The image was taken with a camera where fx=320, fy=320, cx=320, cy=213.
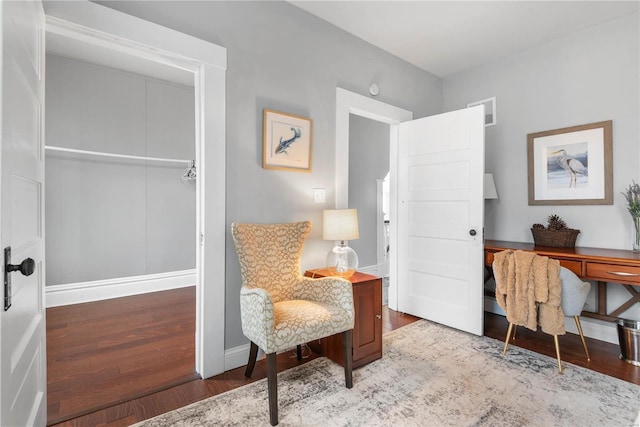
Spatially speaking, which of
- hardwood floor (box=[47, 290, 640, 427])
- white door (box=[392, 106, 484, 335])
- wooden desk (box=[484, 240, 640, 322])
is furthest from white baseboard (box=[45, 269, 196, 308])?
wooden desk (box=[484, 240, 640, 322])

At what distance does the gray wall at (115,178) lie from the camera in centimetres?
355

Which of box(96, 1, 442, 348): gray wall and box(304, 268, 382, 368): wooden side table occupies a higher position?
box(96, 1, 442, 348): gray wall

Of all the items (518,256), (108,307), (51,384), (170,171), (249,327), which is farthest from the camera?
(170,171)

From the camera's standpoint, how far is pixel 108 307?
3543 millimetres

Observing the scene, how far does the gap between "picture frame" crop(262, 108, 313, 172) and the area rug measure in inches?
60.1

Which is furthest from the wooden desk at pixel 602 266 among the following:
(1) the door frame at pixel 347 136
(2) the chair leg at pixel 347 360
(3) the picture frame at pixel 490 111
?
(2) the chair leg at pixel 347 360

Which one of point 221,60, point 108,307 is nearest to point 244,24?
point 221,60

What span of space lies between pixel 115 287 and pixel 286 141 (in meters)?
2.99

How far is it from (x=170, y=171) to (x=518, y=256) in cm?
411

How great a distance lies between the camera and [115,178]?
3924 mm

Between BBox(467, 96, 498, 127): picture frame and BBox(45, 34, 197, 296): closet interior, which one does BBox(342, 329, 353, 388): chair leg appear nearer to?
BBox(467, 96, 498, 127): picture frame

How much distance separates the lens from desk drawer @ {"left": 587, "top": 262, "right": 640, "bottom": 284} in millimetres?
2229

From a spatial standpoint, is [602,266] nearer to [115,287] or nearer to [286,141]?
[286,141]

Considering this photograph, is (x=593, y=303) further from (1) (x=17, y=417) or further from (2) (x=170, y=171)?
(2) (x=170, y=171)
